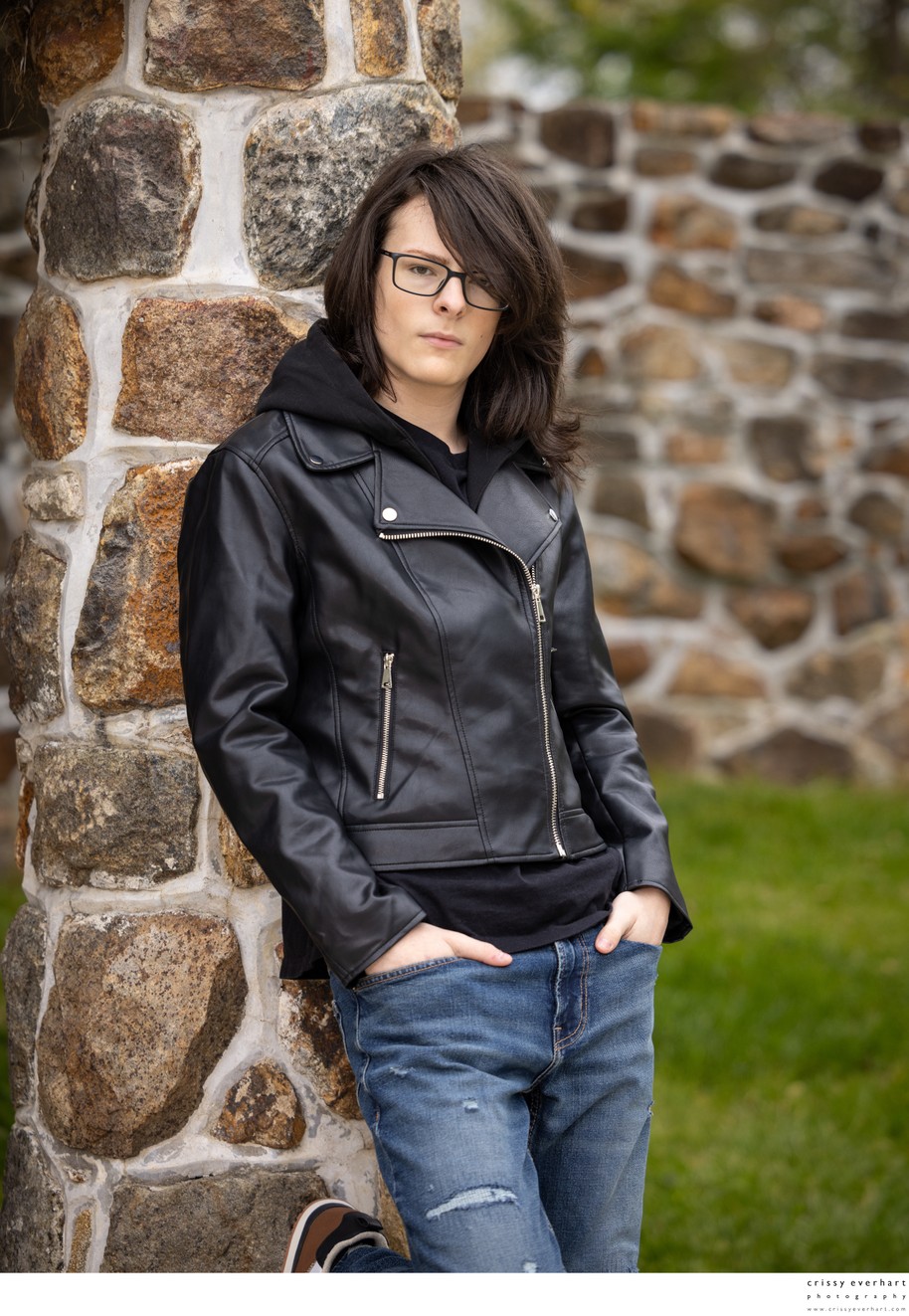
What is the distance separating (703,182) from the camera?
5961mm

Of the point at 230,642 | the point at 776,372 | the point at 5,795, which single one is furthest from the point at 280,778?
the point at 776,372

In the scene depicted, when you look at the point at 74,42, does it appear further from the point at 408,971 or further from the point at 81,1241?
the point at 81,1241

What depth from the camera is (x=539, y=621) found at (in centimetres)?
202

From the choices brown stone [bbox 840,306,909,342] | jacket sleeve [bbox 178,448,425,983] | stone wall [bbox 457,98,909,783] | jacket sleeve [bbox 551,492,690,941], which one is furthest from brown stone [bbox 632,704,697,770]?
jacket sleeve [bbox 178,448,425,983]

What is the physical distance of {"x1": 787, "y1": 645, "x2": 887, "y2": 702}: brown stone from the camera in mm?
6125

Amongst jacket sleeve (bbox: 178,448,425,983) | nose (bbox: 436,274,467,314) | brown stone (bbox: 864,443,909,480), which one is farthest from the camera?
brown stone (bbox: 864,443,909,480)

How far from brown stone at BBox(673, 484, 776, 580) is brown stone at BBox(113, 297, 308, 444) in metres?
3.92

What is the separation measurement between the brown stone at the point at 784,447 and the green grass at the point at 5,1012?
353cm

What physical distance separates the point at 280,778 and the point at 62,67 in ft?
4.36

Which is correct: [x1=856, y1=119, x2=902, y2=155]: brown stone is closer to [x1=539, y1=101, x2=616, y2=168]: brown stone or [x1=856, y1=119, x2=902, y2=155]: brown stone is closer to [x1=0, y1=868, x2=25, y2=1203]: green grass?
[x1=539, y1=101, x2=616, y2=168]: brown stone

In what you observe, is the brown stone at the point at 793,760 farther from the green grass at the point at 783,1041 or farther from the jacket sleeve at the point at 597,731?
the jacket sleeve at the point at 597,731

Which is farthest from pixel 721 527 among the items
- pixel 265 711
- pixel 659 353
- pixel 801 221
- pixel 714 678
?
pixel 265 711

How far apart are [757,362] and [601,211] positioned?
94cm

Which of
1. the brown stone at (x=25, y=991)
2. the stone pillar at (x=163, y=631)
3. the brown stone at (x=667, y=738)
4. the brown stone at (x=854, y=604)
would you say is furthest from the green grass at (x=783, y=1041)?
the brown stone at (x=25, y=991)
